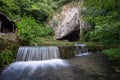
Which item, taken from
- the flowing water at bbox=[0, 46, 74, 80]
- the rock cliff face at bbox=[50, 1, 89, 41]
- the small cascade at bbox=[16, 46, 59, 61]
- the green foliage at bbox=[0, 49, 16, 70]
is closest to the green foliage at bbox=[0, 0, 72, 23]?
the rock cliff face at bbox=[50, 1, 89, 41]

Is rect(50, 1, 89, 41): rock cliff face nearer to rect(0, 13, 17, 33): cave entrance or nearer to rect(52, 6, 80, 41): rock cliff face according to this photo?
rect(52, 6, 80, 41): rock cliff face

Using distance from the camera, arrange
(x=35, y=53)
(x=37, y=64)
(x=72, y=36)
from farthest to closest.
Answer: (x=72, y=36)
(x=35, y=53)
(x=37, y=64)

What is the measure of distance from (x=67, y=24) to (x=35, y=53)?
10.1 m

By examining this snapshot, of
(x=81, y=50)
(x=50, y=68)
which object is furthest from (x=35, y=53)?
(x=81, y=50)

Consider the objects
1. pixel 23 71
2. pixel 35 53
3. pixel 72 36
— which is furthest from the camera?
pixel 72 36

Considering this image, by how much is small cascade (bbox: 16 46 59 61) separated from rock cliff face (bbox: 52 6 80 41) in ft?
29.3

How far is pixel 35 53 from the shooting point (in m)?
8.50

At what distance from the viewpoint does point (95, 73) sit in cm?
569

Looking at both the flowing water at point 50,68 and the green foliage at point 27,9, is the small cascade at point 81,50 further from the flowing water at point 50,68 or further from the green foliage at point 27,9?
the green foliage at point 27,9

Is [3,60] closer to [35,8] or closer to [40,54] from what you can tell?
[40,54]

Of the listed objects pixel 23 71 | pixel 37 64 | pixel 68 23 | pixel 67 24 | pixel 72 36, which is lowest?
pixel 23 71

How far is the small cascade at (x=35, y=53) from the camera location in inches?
325

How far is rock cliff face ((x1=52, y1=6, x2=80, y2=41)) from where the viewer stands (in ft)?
58.0

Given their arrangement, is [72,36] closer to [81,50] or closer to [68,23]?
[68,23]
